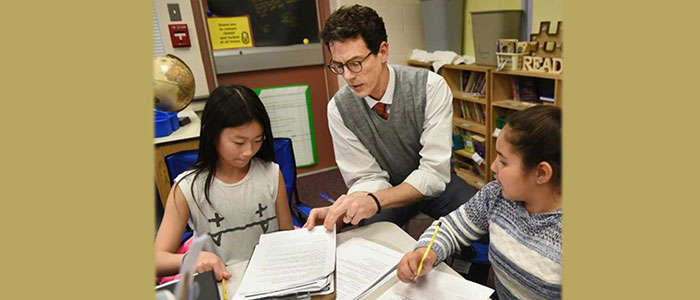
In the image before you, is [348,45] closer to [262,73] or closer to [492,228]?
[492,228]

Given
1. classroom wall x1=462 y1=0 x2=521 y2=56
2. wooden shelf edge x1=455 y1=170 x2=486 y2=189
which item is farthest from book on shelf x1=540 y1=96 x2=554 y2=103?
wooden shelf edge x1=455 y1=170 x2=486 y2=189

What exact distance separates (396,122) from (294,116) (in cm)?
194

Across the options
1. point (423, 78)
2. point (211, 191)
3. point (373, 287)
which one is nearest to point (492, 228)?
point (373, 287)

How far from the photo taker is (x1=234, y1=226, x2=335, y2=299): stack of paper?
88 centimetres

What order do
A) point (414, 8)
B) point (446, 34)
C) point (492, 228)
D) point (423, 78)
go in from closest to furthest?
point (492, 228), point (423, 78), point (446, 34), point (414, 8)

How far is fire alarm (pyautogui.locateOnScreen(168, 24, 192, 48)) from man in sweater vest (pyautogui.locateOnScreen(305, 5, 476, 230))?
5.34 ft

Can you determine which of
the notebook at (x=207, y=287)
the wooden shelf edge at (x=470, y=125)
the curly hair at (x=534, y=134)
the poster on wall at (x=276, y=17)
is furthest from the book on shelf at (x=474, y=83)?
the notebook at (x=207, y=287)

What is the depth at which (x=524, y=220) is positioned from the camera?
0.98 m

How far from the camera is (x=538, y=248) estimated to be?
0.93 m

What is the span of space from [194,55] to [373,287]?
247cm

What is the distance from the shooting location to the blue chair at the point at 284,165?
5.40 ft

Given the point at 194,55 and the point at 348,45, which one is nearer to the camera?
the point at 348,45

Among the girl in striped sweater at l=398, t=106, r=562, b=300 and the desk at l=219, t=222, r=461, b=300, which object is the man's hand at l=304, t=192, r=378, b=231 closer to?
the desk at l=219, t=222, r=461, b=300

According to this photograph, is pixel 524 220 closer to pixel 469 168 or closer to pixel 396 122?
pixel 396 122
